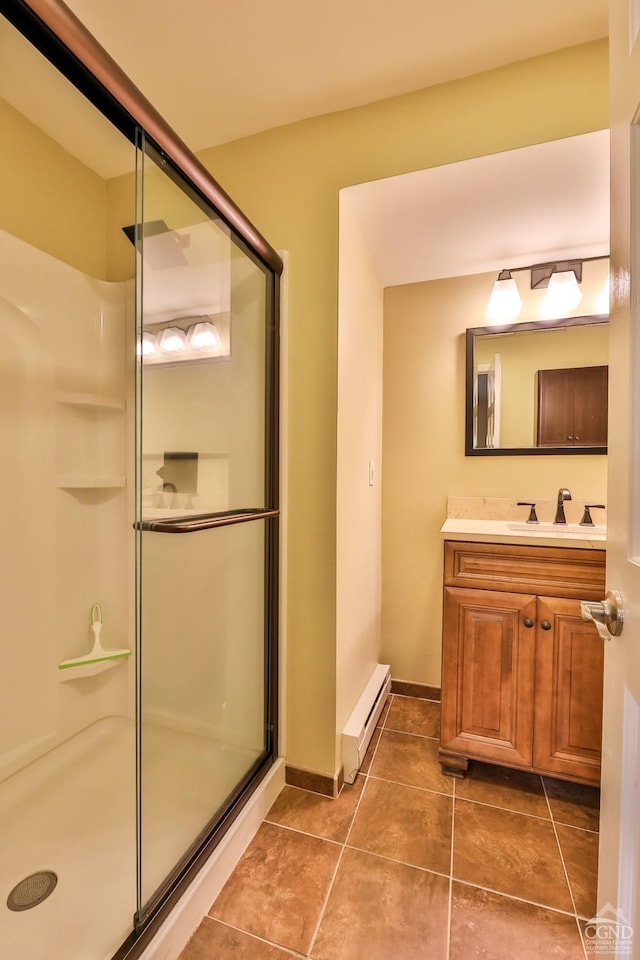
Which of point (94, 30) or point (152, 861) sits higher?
point (94, 30)

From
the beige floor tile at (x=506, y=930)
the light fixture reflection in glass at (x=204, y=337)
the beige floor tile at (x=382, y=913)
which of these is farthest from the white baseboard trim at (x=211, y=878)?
the light fixture reflection in glass at (x=204, y=337)

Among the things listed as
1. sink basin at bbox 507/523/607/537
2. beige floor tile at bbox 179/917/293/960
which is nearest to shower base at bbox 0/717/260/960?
beige floor tile at bbox 179/917/293/960

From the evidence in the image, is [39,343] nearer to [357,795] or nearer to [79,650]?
[79,650]

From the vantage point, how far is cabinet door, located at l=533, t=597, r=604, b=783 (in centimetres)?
143

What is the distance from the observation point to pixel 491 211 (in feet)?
5.20

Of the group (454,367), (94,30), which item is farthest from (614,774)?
(94,30)

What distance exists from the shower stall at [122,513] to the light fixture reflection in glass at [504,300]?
109 centimetres

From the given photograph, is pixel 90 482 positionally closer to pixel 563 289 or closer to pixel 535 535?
pixel 535 535

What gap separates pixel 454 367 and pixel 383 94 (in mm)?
1097

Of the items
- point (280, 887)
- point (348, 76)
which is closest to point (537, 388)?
point (348, 76)

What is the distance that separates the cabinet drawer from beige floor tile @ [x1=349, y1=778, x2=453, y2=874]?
2.46 feet

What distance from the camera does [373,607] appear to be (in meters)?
2.09

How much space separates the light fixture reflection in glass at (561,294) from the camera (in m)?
1.86

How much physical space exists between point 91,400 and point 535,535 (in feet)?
5.44
